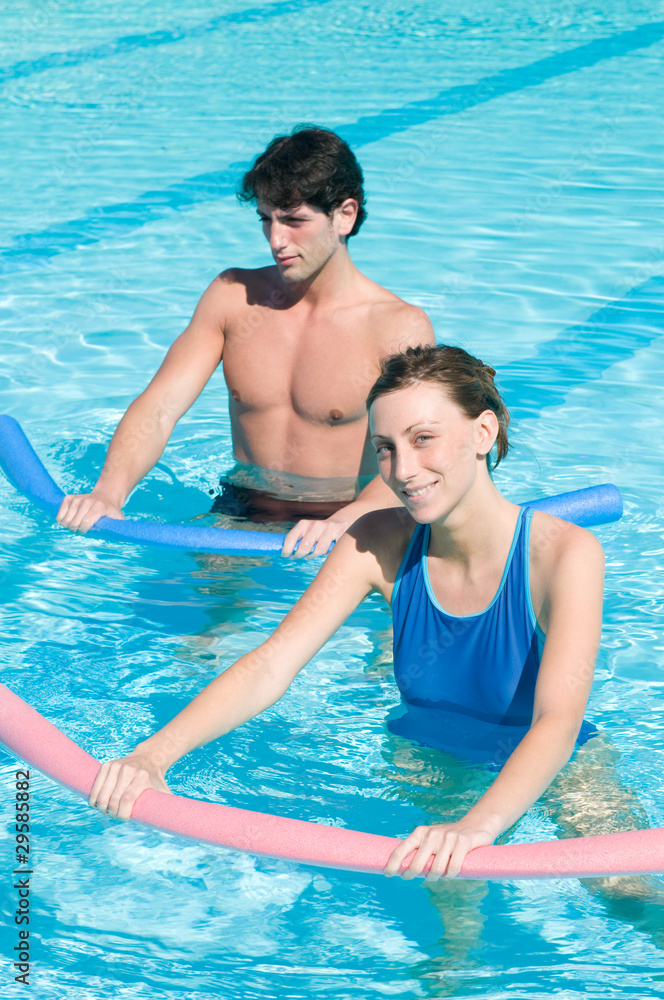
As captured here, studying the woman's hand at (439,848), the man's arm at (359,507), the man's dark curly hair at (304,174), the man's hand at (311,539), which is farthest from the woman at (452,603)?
the man's dark curly hair at (304,174)

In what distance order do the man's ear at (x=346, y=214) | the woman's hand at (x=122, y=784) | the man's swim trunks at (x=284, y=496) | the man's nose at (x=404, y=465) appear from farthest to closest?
the man's swim trunks at (x=284, y=496) → the man's ear at (x=346, y=214) → the man's nose at (x=404, y=465) → the woman's hand at (x=122, y=784)

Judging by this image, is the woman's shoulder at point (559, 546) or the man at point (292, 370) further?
the man at point (292, 370)

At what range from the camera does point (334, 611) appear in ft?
9.90

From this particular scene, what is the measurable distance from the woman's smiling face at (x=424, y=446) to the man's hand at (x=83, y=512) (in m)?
1.47

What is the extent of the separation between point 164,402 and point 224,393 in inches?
85.3

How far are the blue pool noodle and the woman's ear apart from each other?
828 millimetres

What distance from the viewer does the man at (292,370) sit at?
14.4 feet

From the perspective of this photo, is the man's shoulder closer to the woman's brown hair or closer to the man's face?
the man's face

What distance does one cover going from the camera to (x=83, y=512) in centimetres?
403

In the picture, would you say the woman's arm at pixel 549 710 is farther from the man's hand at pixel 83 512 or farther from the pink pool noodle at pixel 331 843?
the man's hand at pixel 83 512

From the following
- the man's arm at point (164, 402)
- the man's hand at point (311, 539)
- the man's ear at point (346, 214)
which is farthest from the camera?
the man's arm at point (164, 402)

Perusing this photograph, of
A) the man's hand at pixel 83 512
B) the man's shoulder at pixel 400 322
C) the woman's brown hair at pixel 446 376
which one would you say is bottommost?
the man's hand at pixel 83 512

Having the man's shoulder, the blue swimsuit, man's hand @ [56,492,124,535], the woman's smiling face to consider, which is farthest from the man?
the woman's smiling face

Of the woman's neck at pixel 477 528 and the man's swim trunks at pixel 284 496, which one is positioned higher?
the woman's neck at pixel 477 528
